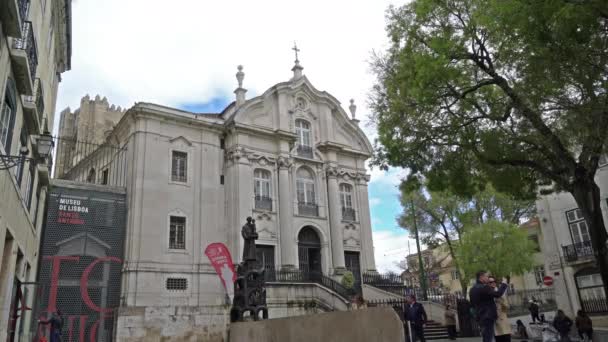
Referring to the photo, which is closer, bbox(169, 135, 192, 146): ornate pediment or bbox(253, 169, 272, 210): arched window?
bbox(169, 135, 192, 146): ornate pediment

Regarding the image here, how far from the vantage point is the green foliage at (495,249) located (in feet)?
103

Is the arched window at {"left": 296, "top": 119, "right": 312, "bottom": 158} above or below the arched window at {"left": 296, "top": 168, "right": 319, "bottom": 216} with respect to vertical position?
above

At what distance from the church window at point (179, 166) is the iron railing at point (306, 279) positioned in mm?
6395

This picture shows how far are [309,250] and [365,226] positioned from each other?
4.29 m

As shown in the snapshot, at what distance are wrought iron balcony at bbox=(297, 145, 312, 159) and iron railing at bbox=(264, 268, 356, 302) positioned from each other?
6.93 metres

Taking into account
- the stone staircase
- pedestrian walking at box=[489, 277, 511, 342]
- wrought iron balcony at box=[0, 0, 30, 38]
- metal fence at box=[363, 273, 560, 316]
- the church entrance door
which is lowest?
the stone staircase

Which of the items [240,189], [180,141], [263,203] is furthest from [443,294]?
[180,141]

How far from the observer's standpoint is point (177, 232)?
74.7ft

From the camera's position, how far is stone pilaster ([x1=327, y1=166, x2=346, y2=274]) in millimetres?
26594

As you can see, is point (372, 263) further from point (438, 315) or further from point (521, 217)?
point (521, 217)

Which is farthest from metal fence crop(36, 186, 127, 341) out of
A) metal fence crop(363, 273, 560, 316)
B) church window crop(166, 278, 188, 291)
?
metal fence crop(363, 273, 560, 316)

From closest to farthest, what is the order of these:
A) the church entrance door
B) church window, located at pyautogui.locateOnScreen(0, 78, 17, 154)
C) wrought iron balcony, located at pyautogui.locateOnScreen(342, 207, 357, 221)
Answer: church window, located at pyautogui.locateOnScreen(0, 78, 17, 154) < the church entrance door < wrought iron balcony, located at pyautogui.locateOnScreen(342, 207, 357, 221)

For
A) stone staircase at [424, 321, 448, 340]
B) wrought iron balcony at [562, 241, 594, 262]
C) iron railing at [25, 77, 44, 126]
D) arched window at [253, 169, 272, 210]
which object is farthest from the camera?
arched window at [253, 169, 272, 210]

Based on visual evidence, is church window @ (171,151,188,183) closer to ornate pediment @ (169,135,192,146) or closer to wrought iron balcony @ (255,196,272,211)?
ornate pediment @ (169,135,192,146)
